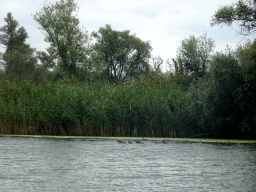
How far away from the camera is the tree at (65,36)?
40125 millimetres

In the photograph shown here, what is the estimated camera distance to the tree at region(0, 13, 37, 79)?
208 ft

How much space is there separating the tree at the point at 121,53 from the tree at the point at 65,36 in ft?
89.4

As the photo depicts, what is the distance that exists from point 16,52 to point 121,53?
18.0 metres

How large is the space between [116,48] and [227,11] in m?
44.0

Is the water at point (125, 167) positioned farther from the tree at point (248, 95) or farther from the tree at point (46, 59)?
the tree at point (46, 59)

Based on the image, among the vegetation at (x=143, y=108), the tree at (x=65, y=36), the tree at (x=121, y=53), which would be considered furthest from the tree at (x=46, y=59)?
the vegetation at (x=143, y=108)

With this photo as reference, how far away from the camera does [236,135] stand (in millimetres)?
20125

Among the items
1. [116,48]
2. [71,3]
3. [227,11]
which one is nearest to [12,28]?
[116,48]

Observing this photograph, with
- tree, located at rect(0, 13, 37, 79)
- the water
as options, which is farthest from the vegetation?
tree, located at rect(0, 13, 37, 79)

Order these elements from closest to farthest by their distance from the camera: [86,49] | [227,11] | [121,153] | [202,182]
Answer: [202,182], [121,153], [227,11], [86,49]

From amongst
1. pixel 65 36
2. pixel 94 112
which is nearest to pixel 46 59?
pixel 65 36

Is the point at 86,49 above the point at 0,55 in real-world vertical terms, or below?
below

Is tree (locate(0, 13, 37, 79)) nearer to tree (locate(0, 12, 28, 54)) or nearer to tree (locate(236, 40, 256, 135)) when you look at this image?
tree (locate(0, 12, 28, 54))

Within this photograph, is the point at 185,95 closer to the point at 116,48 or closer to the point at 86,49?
the point at 86,49
